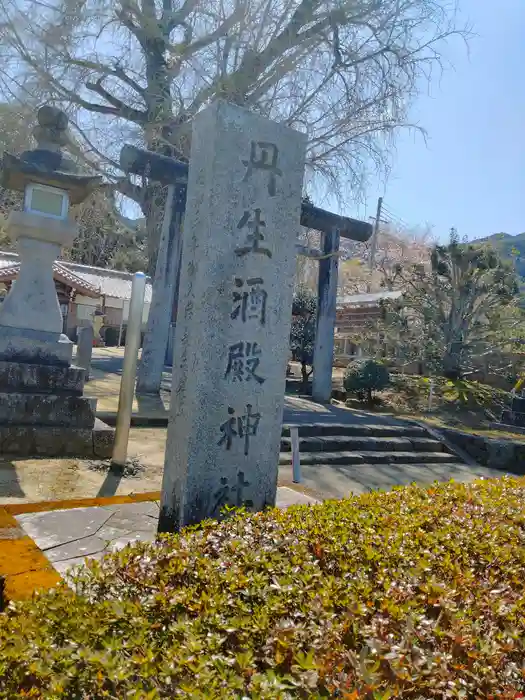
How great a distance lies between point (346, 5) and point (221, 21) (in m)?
2.73

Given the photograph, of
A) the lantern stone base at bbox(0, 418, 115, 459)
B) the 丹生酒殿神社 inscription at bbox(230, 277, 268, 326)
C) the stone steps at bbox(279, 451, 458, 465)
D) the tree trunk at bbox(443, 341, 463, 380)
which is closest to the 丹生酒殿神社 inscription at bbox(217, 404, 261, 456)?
the 丹生酒殿神社 inscription at bbox(230, 277, 268, 326)

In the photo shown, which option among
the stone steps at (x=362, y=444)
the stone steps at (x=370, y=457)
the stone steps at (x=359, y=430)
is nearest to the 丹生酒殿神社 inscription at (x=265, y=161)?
the stone steps at (x=370, y=457)

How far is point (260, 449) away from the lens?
3.64 metres

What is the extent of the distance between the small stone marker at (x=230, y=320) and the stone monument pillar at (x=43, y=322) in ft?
8.55

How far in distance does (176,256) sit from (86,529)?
7.71 metres

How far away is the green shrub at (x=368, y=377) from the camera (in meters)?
13.1

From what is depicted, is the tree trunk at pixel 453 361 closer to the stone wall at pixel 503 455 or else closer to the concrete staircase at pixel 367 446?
the concrete staircase at pixel 367 446

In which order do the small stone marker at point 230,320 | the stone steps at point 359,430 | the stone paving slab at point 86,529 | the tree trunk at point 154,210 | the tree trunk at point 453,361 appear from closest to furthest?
the stone paving slab at point 86,529
the small stone marker at point 230,320
the stone steps at point 359,430
the tree trunk at point 154,210
the tree trunk at point 453,361

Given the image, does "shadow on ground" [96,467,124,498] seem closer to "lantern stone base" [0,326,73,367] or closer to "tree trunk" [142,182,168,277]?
"lantern stone base" [0,326,73,367]

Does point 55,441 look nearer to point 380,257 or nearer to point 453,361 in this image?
point 453,361

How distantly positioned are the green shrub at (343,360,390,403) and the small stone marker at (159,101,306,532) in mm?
9707

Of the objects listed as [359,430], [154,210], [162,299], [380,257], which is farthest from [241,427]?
[380,257]

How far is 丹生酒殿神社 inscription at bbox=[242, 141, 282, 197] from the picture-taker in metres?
3.55

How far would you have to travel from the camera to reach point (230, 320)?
347cm
